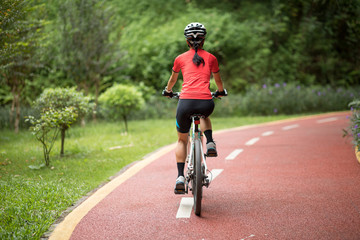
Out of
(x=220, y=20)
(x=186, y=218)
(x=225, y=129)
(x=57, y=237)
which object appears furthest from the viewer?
(x=220, y=20)

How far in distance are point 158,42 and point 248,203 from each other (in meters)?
18.1

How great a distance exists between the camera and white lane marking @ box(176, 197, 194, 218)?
16.0 feet

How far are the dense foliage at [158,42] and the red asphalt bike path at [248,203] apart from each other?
339cm

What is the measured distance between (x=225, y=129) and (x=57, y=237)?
10888 mm

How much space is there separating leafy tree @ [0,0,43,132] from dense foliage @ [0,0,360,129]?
3cm

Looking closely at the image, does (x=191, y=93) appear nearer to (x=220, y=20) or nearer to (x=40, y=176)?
(x=40, y=176)

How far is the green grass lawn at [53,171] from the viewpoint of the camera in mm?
4734

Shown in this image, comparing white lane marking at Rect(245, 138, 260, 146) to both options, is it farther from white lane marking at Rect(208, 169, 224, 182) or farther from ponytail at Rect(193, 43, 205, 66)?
ponytail at Rect(193, 43, 205, 66)

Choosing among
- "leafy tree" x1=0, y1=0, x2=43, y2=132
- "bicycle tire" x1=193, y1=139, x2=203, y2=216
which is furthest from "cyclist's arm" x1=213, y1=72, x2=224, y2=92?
"leafy tree" x1=0, y1=0, x2=43, y2=132

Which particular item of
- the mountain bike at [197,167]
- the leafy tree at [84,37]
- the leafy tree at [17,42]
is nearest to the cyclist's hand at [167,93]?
the mountain bike at [197,167]

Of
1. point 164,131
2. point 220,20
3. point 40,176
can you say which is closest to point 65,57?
point 164,131

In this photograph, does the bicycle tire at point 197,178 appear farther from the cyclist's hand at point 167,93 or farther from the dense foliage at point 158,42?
the dense foliage at point 158,42

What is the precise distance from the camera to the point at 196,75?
5.02m

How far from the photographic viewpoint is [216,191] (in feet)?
19.6
